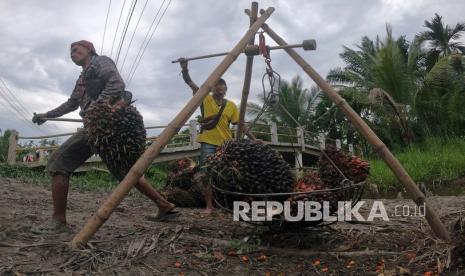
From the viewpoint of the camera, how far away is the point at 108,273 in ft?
8.76

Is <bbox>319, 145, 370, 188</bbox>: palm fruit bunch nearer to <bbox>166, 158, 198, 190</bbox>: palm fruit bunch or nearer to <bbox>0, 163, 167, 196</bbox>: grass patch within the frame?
<bbox>166, 158, 198, 190</bbox>: palm fruit bunch

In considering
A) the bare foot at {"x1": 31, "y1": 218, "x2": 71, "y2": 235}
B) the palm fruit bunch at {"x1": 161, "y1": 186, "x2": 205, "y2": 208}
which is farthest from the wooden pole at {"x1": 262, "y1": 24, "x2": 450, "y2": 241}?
the palm fruit bunch at {"x1": 161, "y1": 186, "x2": 205, "y2": 208}

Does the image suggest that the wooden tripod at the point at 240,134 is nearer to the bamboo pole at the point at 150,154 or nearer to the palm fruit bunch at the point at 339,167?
the bamboo pole at the point at 150,154

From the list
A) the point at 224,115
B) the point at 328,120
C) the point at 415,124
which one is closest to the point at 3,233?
the point at 224,115

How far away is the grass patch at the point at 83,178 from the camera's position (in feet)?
25.1

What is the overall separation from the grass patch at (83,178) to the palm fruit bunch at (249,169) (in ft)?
15.8

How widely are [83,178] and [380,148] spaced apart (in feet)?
29.3

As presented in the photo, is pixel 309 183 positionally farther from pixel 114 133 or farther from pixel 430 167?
pixel 430 167

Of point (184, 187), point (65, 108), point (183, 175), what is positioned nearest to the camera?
point (65, 108)

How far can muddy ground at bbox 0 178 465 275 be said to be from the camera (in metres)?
2.75

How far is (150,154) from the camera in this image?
303cm

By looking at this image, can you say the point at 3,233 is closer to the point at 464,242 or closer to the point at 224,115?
the point at 224,115

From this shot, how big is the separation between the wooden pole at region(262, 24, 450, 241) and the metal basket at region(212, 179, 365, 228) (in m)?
0.35

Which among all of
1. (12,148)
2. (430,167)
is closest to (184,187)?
(430,167)
